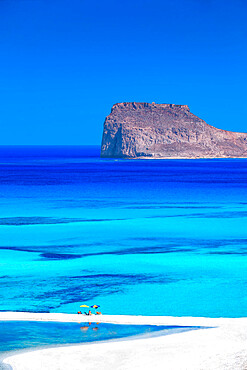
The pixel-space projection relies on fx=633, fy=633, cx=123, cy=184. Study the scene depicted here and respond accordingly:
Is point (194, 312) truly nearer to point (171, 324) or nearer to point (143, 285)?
point (171, 324)

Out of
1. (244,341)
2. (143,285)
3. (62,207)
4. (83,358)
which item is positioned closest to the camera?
(83,358)

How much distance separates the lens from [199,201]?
2414 inches

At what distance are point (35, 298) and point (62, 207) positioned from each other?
31756 mm

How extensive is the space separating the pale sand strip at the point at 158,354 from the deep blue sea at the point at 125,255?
352cm

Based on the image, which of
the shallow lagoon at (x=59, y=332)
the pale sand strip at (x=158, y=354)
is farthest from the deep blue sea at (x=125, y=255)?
the pale sand strip at (x=158, y=354)

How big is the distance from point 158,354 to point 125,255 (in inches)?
615

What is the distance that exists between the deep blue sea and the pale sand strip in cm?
352

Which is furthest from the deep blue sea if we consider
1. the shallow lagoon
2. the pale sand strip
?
the pale sand strip

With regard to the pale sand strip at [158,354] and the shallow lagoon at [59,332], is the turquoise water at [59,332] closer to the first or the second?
the shallow lagoon at [59,332]

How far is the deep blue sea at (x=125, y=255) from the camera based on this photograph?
23.4 metres

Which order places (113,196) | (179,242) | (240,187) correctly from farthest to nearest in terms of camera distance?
(240,187) < (113,196) < (179,242)

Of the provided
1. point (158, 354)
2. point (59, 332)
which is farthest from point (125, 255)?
point (158, 354)

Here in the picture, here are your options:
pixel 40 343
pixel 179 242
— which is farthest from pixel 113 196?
pixel 40 343

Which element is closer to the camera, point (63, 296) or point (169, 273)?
point (63, 296)
